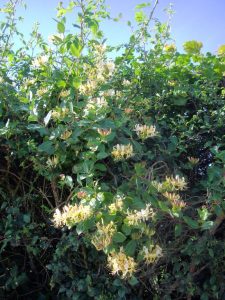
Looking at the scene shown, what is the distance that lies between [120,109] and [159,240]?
0.66m

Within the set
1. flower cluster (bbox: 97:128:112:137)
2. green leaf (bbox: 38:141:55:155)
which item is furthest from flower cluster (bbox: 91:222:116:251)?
green leaf (bbox: 38:141:55:155)

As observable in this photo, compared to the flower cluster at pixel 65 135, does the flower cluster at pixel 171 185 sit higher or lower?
lower

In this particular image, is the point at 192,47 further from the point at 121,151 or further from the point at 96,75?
the point at 121,151

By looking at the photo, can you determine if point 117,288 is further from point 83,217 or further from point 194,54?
point 194,54

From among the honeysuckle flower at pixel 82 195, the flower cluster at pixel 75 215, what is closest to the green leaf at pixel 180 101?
the honeysuckle flower at pixel 82 195

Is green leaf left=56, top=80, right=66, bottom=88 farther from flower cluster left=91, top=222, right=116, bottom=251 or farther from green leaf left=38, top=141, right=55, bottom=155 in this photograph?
flower cluster left=91, top=222, right=116, bottom=251

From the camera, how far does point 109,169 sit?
7.14 feet

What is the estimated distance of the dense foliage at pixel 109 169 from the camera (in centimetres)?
179

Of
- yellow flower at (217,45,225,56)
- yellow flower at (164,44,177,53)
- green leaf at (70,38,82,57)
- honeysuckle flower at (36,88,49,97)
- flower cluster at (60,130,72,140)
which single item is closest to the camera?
flower cluster at (60,130,72,140)

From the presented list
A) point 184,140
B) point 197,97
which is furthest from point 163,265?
point 197,97

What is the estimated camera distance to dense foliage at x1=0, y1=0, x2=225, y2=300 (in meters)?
1.79

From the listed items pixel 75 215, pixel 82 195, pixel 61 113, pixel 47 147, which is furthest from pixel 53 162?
pixel 75 215

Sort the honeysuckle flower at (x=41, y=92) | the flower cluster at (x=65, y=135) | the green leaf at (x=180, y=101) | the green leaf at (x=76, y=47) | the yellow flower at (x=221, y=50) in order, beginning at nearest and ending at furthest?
the flower cluster at (x=65, y=135) → the green leaf at (x=76, y=47) → the honeysuckle flower at (x=41, y=92) → the green leaf at (x=180, y=101) → the yellow flower at (x=221, y=50)

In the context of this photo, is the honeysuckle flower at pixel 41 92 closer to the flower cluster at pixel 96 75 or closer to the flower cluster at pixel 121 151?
the flower cluster at pixel 96 75
